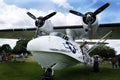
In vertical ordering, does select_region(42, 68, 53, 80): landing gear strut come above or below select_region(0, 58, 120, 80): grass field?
above

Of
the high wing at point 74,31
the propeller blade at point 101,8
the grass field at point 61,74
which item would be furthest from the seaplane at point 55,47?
the high wing at point 74,31

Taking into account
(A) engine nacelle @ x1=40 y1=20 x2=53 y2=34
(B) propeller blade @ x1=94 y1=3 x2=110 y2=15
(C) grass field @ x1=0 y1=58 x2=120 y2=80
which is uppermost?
(B) propeller blade @ x1=94 y1=3 x2=110 y2=15

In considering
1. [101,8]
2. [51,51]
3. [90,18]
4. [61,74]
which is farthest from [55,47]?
[101,8]

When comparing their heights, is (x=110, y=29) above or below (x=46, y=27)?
below

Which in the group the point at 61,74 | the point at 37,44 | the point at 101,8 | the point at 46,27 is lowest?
the point at 61,74

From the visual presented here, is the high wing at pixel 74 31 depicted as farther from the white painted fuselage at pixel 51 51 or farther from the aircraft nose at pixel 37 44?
the aircraft nose at pixel 37 44

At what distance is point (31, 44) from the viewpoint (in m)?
11.0

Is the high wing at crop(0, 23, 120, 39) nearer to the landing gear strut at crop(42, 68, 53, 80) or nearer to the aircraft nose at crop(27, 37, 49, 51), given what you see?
the landing gear strut at crop(42, 68, 53, 80)

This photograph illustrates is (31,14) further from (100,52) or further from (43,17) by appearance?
(100,52)

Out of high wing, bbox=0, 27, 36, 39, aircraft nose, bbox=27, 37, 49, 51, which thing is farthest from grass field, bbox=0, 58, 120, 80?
Result: high wing, bbox=0, 27, 36, 39

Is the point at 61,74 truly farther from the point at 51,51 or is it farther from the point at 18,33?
the point at 18,33

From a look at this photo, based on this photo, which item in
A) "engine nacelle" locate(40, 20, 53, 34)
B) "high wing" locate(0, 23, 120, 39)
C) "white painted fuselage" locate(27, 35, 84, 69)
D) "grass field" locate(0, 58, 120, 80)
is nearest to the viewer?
"white painted fuselage" locate(27, 35, 84, 69)

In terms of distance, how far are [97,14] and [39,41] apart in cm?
586

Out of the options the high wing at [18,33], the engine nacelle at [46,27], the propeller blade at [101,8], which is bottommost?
the high wing at [18,33]
